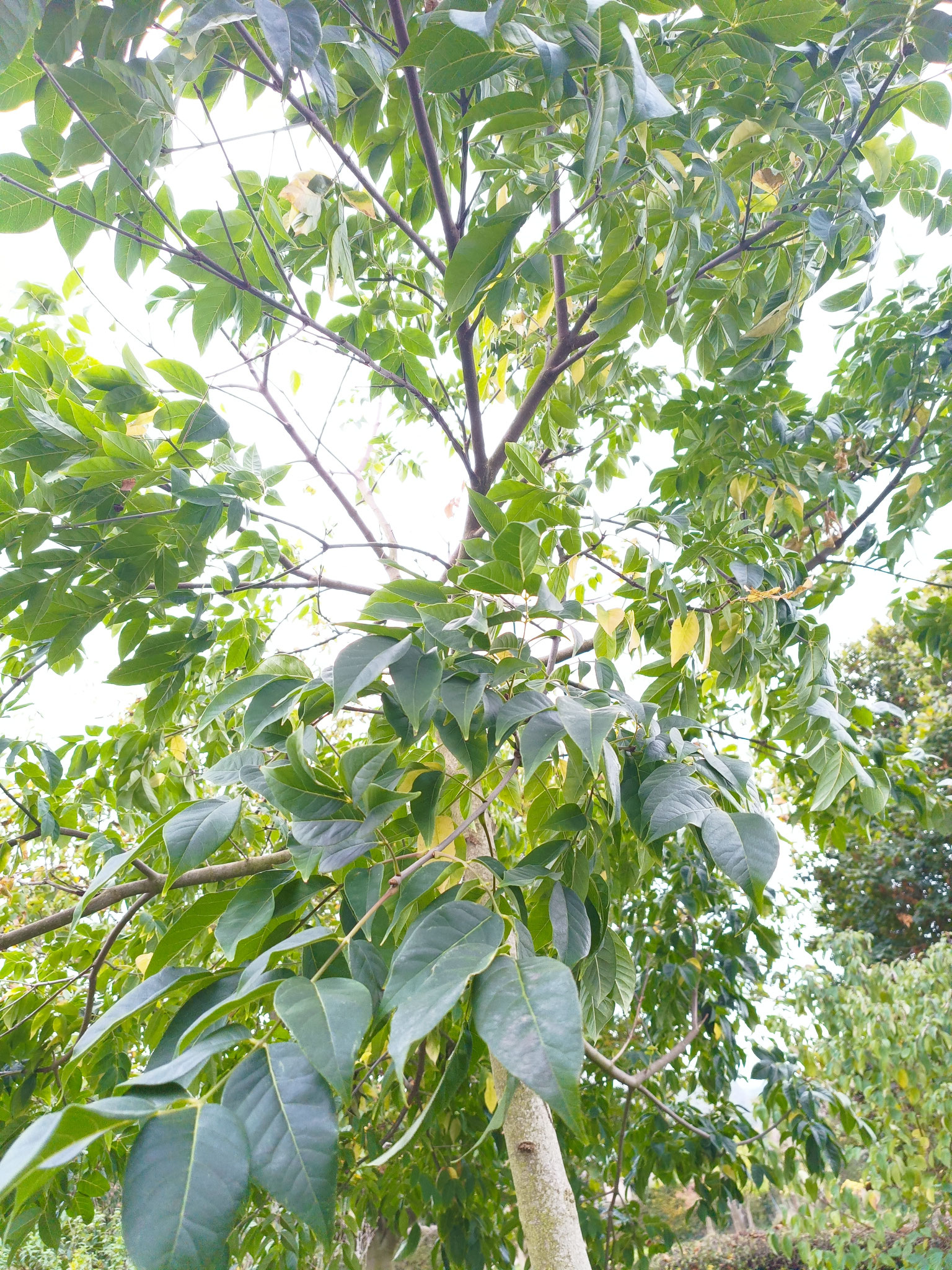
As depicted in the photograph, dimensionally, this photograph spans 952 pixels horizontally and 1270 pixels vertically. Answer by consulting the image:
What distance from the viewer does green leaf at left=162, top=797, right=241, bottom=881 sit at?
61cm

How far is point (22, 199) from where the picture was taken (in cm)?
93

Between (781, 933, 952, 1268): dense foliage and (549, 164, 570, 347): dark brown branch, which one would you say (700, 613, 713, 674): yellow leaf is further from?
(781, 933, 952, 1268): dense foliage

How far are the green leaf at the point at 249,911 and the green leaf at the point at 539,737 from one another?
0.21m

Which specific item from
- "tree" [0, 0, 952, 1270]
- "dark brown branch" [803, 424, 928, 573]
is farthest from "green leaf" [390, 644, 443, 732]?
"dark brown branch" [803, 424, 928, 573]

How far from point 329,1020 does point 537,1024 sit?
11 cm

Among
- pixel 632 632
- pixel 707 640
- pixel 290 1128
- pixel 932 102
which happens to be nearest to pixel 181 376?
pixel 632 632

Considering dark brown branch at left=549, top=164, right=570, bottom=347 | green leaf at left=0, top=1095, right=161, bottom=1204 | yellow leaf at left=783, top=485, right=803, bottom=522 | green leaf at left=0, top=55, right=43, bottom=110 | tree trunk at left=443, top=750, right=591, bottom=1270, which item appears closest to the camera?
green leaf at left=0, top=1095, right=161, bottom=1204

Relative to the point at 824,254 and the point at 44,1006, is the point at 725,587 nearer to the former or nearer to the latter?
the point at 824,254

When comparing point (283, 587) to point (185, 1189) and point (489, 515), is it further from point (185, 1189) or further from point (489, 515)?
point (185, 1189)

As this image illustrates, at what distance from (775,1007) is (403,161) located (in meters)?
5.54

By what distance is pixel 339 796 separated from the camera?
63 centimetres

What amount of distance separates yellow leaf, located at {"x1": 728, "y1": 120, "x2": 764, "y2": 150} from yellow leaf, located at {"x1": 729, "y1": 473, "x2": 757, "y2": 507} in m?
0.60

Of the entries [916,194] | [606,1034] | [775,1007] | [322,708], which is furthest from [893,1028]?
[322,708]

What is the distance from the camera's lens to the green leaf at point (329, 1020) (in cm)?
38
